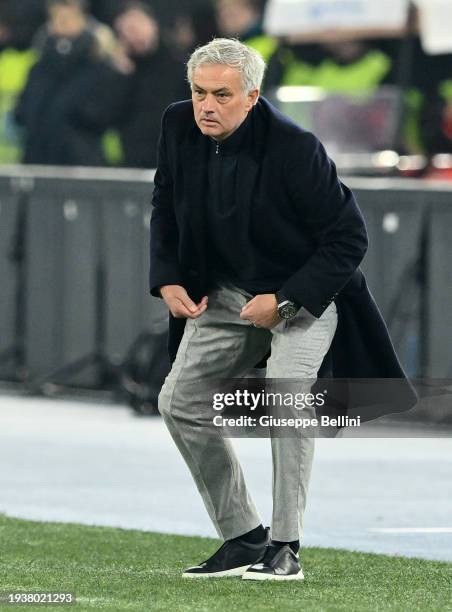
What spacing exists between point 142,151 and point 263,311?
11.3m

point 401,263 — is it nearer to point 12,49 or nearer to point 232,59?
point 232,59

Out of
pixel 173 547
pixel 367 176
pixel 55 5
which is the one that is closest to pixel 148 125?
pixel 55 5

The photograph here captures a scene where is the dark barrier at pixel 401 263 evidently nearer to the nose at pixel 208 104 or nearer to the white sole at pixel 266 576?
the white sole at pixel 266 576

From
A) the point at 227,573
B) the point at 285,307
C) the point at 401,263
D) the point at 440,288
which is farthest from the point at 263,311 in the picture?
the point at 401,263

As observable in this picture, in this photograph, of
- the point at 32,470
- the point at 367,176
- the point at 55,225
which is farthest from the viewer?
the point at 367,176

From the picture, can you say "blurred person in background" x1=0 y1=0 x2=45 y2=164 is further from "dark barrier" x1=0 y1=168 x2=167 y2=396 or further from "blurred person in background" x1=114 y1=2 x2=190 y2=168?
"dark barrier" x1=0 y1=168 x2=167 y2=396

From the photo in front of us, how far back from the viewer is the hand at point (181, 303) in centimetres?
682

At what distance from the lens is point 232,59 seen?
656 centimetres

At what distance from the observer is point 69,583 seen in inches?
269

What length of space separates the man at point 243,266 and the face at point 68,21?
33.8 feet

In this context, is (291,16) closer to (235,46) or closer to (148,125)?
(148,125)

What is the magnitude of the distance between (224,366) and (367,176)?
908 centimetres

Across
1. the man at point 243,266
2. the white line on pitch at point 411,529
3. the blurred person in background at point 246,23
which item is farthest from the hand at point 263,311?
the blurred person in background at point 246,23

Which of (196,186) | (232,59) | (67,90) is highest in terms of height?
(232,59)
